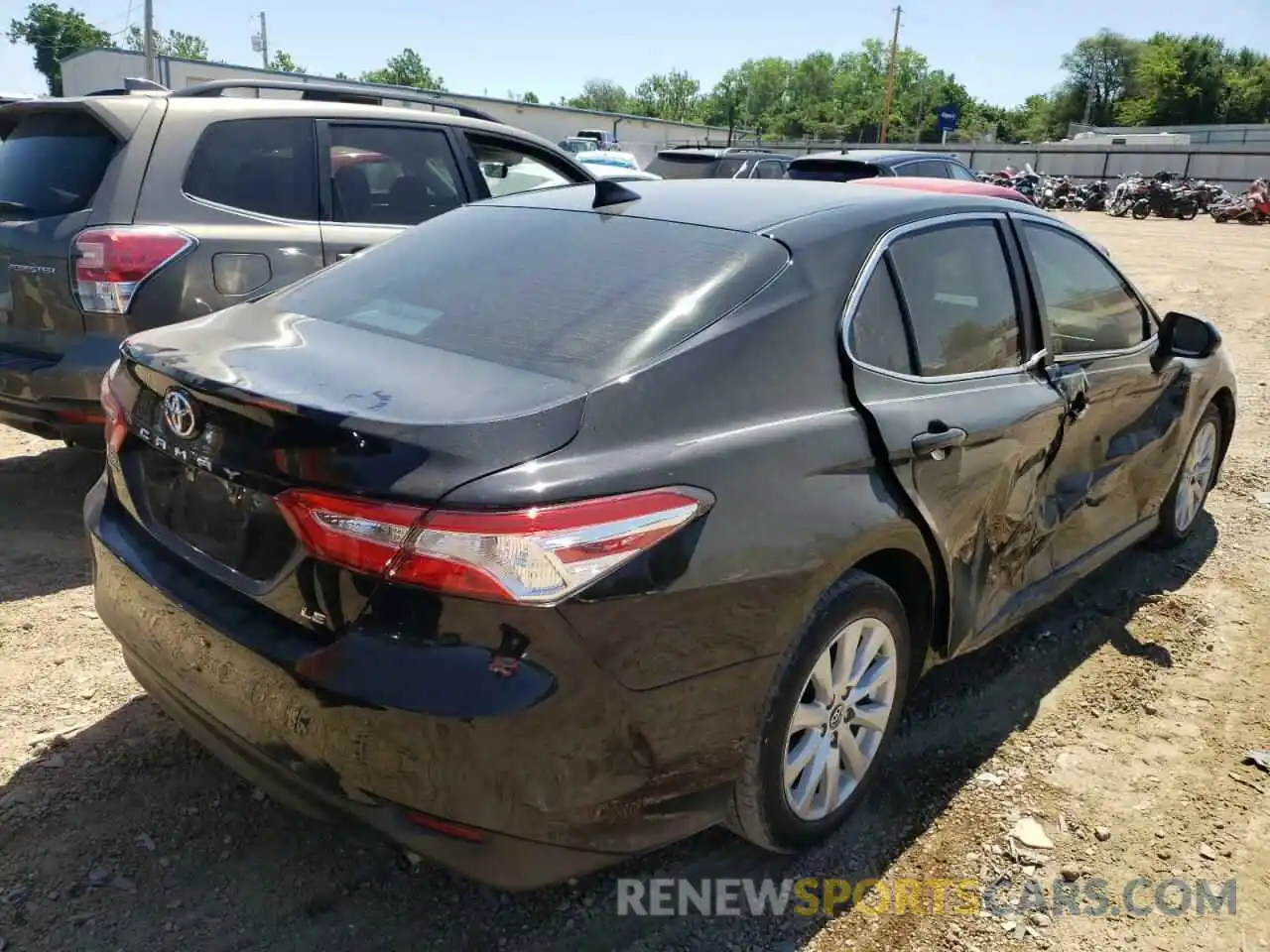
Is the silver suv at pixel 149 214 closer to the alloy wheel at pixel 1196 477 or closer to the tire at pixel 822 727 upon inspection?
the tire at pixel 822 727

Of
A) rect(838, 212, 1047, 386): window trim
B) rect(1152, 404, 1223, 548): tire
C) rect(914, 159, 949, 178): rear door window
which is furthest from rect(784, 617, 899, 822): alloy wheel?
rect(914, 159, 949, 178): rear door window

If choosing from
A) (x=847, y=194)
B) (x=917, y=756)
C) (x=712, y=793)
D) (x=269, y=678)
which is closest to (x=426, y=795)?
(x=269, y=678)

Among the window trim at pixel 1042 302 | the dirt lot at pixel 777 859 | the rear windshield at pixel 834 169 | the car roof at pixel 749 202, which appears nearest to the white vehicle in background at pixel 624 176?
the car roof at pixel 749 202

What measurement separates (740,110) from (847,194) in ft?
438

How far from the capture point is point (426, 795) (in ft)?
6.10

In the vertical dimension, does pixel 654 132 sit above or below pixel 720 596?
above

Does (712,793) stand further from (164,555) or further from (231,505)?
(164,555)

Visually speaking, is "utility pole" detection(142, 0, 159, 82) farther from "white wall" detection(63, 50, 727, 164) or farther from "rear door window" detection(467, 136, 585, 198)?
"rear door window" detection(467, 136, 585, 198)

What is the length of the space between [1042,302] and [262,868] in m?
2.90

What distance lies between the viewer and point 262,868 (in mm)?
2426

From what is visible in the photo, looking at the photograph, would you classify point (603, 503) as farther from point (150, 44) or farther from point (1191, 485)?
point (150, 44)

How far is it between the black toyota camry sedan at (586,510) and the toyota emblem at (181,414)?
11 millimetres

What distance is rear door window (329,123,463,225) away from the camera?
16.0ft

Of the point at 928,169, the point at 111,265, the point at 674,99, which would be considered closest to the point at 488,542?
the point at 111,265
